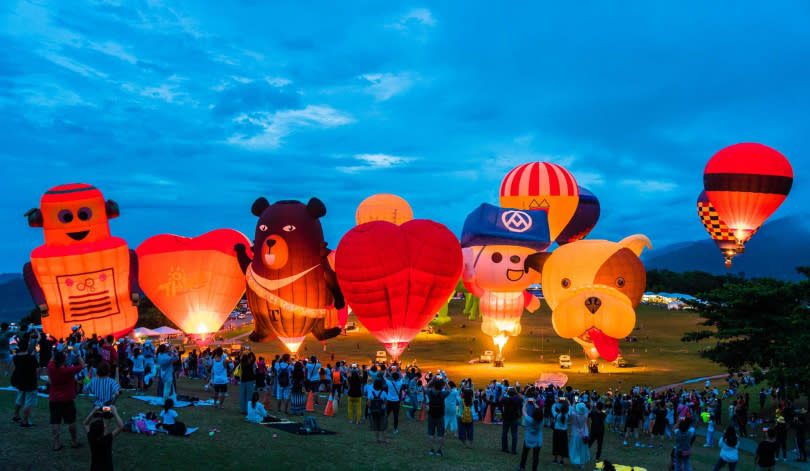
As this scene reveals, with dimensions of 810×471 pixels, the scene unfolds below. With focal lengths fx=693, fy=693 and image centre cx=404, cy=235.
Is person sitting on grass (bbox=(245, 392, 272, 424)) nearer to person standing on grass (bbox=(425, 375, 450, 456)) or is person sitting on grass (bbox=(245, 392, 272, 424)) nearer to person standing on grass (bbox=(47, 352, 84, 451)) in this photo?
person standing on grass (bbox=(425, 375, 450, 456))

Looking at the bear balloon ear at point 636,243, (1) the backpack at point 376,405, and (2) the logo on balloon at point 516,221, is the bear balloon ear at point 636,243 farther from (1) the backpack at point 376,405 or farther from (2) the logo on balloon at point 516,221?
(1) the backpack at point 376,405

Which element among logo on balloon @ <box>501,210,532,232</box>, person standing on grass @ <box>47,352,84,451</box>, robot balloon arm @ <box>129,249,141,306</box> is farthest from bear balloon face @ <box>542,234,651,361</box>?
person standing on grass @ <box>47,352,84,451</box>

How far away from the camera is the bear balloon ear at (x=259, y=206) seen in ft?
87.1

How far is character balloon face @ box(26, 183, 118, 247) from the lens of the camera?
22.6 metres

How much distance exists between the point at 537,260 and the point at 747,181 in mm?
15453

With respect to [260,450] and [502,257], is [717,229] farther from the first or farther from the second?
[260,450]

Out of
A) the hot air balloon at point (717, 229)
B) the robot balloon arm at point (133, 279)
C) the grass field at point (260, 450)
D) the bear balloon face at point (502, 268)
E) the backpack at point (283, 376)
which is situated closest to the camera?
the grass field at point (260, 450)

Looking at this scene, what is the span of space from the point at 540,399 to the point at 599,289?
1259cm

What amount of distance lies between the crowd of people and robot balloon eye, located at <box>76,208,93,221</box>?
239 inches

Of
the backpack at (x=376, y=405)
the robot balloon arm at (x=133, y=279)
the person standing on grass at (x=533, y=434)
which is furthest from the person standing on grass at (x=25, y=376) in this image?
the robot balloon arm at (x=133, y=279)

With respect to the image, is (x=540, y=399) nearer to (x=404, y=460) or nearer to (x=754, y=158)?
(x=404, y=460)

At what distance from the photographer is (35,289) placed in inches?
894

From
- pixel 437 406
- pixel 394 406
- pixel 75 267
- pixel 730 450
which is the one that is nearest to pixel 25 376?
pixel 437 406

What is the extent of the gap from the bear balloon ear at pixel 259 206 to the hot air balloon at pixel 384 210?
914cm
